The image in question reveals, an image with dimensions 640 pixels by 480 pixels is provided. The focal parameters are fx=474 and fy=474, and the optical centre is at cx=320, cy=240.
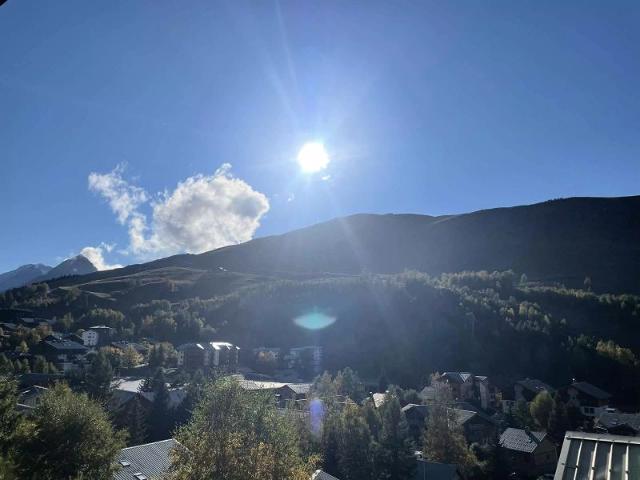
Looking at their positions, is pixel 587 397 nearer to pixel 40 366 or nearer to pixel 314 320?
pixel 314 320

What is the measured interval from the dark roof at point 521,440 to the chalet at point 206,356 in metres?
63.4

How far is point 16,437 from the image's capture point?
2358 cm

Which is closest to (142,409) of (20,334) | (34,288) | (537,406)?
(537,406)

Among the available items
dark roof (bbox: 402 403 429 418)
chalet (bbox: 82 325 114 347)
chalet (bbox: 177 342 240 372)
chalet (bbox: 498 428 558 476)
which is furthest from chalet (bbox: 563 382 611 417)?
chalet (bbox: 82 325 114 347)

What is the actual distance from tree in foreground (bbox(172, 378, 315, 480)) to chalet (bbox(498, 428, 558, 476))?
3132 centimetres

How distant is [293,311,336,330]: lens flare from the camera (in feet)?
447

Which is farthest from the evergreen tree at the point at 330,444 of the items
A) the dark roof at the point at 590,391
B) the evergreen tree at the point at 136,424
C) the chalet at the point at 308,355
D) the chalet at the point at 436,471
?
the chalet at the point at 308,355

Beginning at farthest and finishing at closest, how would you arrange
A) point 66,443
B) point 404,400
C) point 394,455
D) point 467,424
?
point 404,400 → point 467,424 → point 394,455 → point 66,443

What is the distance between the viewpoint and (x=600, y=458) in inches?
329

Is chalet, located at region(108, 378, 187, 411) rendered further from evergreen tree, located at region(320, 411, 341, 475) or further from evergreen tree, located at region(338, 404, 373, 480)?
evergreen tree, located at region(338, 404, 373, 480)

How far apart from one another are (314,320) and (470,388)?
62.6m

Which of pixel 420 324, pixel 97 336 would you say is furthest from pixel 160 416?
pixel 420 324

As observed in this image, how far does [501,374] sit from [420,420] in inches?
2083

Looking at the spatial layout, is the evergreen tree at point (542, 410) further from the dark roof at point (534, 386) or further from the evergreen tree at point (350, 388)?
the evergreen tree at point (350, 388)
